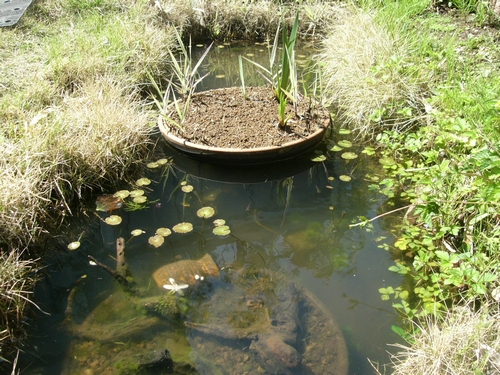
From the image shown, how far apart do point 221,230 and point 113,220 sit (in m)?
0.77

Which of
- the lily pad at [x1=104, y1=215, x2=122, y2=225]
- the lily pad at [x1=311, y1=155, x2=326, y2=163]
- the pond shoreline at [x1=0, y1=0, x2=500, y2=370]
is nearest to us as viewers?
the pond shoreline at [x1=0, y1=0, x2=500, y2=370]

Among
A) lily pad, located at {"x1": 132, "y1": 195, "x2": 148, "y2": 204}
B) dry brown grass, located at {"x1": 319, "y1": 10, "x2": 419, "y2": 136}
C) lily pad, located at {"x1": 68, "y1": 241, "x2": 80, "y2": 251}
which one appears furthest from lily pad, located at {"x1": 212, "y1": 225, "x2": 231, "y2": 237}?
dry brown grass, located at {"x1": 319, "y1": 10, "x2": 419, "y2": 136}

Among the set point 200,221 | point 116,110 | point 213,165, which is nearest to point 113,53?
point 116,110

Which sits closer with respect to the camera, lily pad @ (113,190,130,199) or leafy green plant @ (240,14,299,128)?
lily pad @ (113,190,130,199)

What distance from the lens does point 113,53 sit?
4699 mm

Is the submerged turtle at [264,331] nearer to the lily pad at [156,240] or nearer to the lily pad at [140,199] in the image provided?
the lily pad at [156,240]

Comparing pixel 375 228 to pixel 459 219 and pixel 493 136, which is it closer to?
pixel 459 219

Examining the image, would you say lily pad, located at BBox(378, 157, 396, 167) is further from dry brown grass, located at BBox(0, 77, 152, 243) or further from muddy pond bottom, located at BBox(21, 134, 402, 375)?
dry brown grass, located at BBox(0, 77, 152, 243)

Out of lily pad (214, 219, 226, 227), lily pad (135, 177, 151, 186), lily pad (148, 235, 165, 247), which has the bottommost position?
lily pad (148, 235, 165, 247)

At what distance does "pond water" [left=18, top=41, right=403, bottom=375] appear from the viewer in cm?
227

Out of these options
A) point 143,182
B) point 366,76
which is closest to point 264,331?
point 143,182

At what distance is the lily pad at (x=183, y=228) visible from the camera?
300 cm

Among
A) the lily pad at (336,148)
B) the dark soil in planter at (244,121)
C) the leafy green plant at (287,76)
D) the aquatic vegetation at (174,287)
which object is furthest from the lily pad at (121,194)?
the lily pad at (336,148)

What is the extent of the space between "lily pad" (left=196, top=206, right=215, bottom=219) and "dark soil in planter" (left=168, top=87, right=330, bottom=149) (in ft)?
2.14
